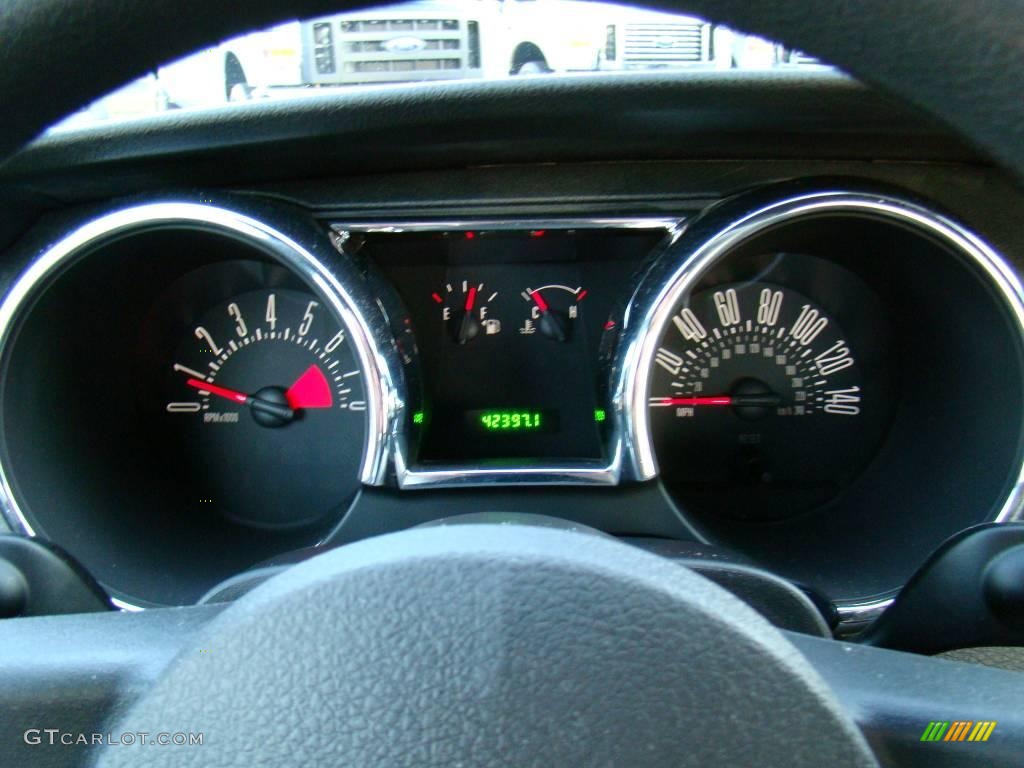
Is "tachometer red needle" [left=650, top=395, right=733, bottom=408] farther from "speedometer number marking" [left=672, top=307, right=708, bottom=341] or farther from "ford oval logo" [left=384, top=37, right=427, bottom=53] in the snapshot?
"ford oval logo" [left=384, top=37, right=427, bottom=53]

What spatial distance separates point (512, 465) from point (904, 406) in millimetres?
919

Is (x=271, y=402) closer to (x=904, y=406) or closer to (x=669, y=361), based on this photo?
(x=669, y=361)

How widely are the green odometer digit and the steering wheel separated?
1.23 meters

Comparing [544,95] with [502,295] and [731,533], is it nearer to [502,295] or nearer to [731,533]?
[502,295]

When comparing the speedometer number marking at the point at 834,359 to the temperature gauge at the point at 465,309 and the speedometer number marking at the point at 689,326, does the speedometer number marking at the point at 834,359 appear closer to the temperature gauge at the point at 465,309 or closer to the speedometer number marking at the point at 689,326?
the speedometer number marking at the point at 689,326

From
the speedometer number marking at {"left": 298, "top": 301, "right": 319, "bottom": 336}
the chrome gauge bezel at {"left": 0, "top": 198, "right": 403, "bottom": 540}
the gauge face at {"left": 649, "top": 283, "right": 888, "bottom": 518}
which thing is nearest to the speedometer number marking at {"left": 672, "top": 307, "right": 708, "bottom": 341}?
the gauge face at {"left": 649, "top": 283, "right": 888, "bottom": 518}

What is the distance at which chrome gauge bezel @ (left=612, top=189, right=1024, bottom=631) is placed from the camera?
1.69 metres

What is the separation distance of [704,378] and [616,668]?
1.49 meters

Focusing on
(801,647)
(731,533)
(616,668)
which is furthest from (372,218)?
(616,668)

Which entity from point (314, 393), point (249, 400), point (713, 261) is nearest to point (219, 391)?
point (249, 400)

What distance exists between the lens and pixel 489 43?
182 centimetres

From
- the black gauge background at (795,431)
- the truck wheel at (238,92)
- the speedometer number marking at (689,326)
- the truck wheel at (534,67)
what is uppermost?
the truck wheel at (534,67)

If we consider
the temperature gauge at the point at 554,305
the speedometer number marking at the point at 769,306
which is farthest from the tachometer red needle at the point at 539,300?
the speedometer number marking at the point at 769,306

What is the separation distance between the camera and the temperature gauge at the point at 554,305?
1.97 meters
